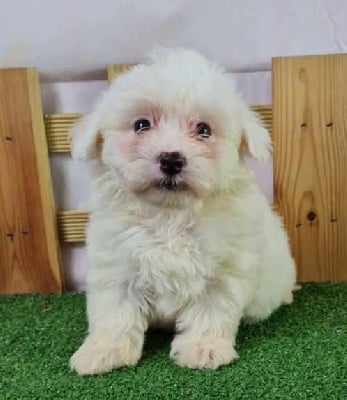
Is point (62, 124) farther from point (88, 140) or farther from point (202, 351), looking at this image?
point (202, 351)

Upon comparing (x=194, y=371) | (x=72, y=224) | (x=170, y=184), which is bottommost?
(x=194, y=371)

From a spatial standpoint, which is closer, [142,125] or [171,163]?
[171,163]

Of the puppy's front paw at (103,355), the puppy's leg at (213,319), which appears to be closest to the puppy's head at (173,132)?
the puppy's leg at (213,319)

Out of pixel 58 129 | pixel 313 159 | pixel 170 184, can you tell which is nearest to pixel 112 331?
A: pixel 170 184

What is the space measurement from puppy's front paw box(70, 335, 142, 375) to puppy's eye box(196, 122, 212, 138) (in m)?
0.59

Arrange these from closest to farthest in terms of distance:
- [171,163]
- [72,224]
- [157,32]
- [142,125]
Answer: [171,163], [142,125], [157,32], [72,224]

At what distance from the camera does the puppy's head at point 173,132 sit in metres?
1.54

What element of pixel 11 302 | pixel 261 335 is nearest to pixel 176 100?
pixel 261 335

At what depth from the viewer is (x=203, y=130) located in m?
1.63

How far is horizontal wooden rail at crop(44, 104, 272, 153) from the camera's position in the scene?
7.45ft

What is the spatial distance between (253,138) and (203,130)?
0.14m

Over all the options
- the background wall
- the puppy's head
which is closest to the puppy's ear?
the puppy's head

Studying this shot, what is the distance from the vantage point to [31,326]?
6.58 feet

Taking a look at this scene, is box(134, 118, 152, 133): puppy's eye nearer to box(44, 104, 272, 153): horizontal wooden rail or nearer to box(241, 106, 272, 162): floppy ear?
Answer: box(241, 106, 272, 162): floppy ear
